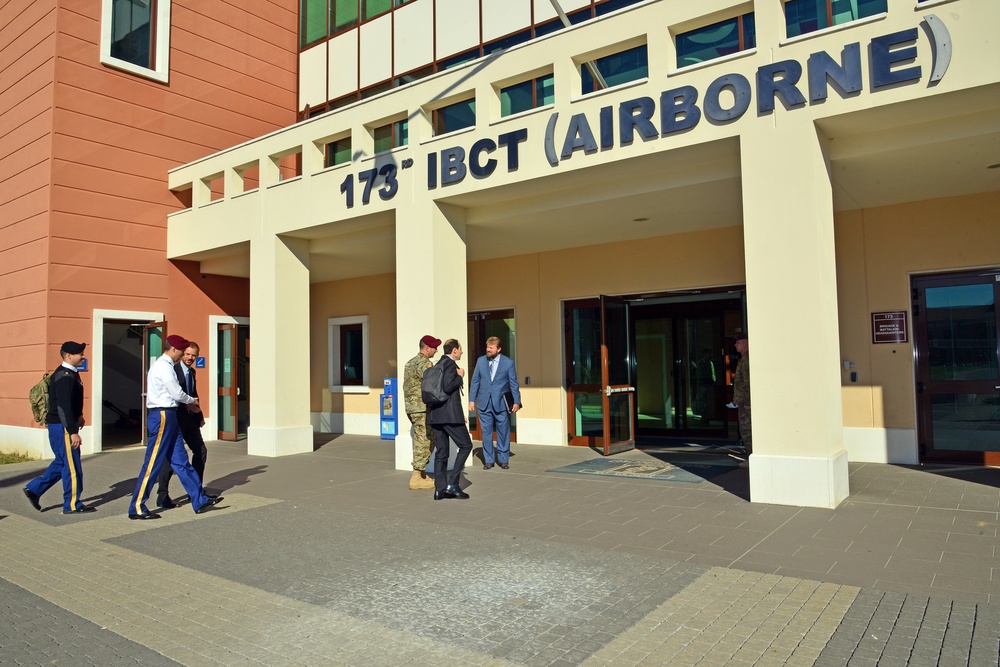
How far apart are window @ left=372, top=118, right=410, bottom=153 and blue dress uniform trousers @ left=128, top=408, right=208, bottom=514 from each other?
20.0 ft

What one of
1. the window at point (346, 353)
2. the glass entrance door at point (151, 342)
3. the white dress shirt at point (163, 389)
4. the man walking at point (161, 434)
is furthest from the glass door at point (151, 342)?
the white dress shirt at point (163, 389)

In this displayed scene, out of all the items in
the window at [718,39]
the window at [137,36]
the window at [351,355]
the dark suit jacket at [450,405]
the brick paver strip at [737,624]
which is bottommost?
the brick paver strip at [737,624]

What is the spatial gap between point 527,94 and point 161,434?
258 inches

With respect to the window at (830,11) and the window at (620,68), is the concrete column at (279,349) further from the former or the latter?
the window at (830,11)

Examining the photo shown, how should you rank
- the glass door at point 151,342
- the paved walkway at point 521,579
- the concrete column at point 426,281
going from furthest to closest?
the glass door at point 151,342, the concrete column at point 426,281, the paved walkway at point 521,579

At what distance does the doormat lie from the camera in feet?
28.6

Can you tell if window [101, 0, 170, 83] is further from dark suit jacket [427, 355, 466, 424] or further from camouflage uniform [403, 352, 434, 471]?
dark suit jacket [427, 355, 466, 424]

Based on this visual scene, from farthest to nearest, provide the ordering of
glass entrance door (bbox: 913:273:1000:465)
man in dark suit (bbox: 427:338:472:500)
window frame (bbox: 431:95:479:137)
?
window frame (bbox: 431:95:479:137)
glass entrance door (bbox: 913:273:1000:465)
man in dark suit (bbox: 427:338:472:500)

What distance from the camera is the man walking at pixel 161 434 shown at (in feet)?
22.9

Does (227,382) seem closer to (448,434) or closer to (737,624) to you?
(448,434)

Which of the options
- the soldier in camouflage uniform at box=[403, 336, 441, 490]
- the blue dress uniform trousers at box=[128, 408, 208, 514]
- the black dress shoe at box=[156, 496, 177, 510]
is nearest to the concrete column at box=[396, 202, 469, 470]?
the soldier in camouflage uniform at box=[403, 336, 441, 490]

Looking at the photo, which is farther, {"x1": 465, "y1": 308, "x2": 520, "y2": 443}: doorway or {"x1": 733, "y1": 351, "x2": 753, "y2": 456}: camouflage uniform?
{"x1": 465, "y1": 308, "x2": 520, "y2": 443}: doorway

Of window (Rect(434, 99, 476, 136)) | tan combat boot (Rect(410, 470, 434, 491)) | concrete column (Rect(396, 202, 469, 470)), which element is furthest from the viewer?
window (Rect(434, 99, 476, 136))

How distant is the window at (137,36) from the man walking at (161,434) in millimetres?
9331
